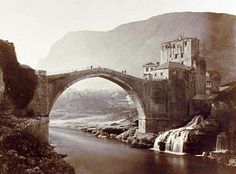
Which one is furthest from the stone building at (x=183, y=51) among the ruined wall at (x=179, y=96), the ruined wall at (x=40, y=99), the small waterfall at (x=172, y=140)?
the ruined wall at (x=40, y=99)

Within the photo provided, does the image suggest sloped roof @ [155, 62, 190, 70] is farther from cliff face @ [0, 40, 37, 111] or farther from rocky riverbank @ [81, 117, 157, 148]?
cliff face @ [0, 40, 37, 111]

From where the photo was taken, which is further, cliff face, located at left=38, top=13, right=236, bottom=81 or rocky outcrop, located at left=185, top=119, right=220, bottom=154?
cliff face, located at left=38, top=13, right=236, bottom=81

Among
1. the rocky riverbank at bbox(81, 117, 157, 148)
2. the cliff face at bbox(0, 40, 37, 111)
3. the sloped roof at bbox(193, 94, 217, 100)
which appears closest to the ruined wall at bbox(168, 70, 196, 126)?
the sloped roof at bbox(193, 94, 217, 100)

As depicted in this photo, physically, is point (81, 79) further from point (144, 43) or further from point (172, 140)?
point (144, 43)

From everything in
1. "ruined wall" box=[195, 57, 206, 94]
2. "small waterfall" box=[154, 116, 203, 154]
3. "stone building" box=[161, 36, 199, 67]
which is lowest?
"small waterfall" box=[154, 116, 203, 154]

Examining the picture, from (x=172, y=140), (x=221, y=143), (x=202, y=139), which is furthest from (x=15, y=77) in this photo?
(x=221, y=143)

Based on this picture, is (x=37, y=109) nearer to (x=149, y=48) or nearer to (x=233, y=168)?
(x=233, y=168)

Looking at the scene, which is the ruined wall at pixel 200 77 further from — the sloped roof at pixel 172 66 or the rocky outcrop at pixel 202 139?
the rocky outcrop at pixel 202 139

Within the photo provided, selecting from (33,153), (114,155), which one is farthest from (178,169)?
(33,153)
